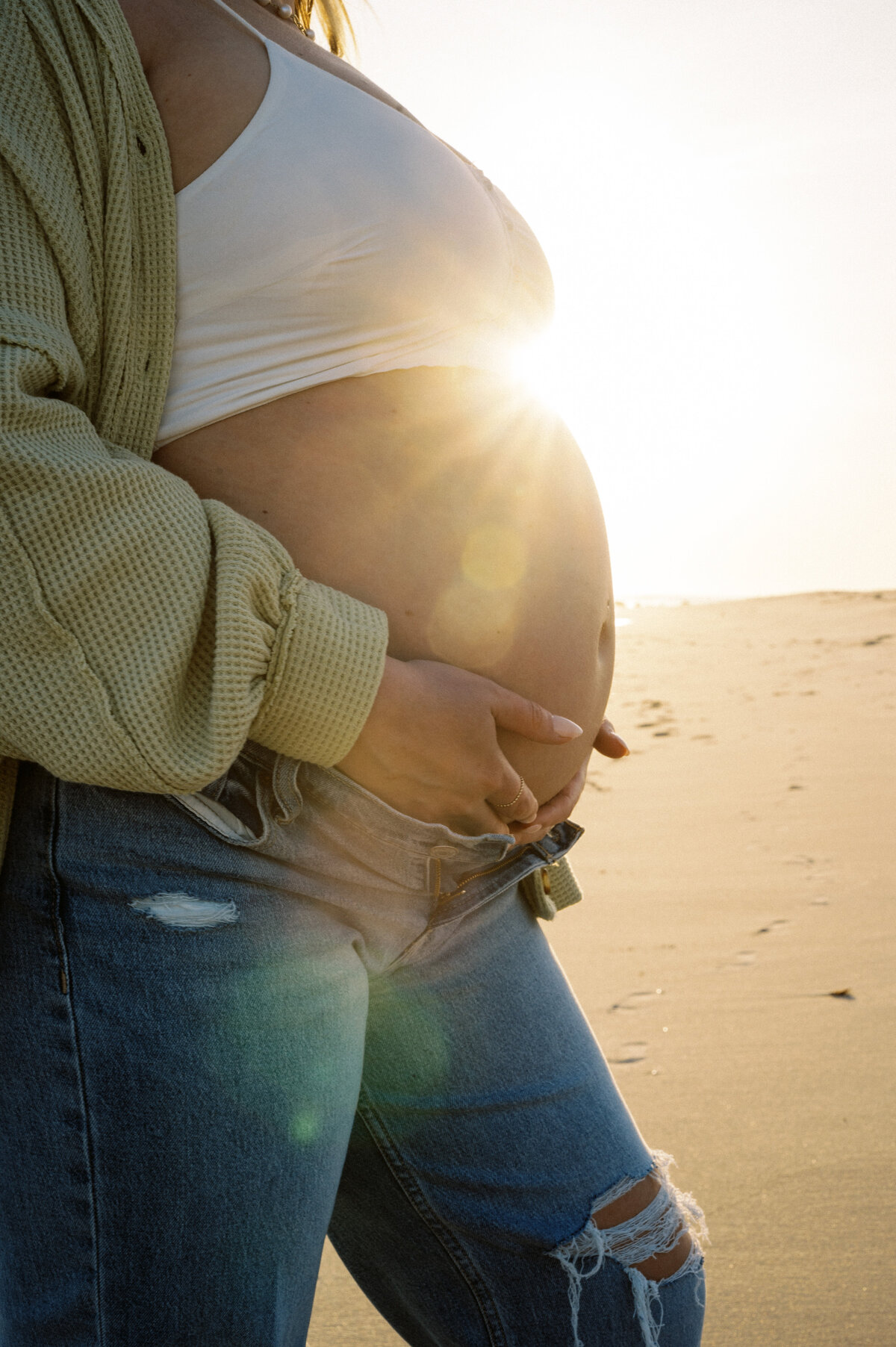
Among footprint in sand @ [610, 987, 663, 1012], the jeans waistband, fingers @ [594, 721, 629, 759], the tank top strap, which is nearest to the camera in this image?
the jeans waistband

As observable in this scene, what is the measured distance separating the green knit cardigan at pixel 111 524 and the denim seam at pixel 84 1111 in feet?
0.25

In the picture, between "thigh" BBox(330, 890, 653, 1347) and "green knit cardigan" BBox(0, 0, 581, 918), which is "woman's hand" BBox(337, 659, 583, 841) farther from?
"thigh" BBox(330, 890, 653, 1347)

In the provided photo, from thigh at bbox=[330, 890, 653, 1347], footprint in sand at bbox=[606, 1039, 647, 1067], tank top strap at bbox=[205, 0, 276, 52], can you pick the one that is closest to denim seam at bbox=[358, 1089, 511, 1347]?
thigh at bbox=[330, 890, 653, 1347]

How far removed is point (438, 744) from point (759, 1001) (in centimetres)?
210

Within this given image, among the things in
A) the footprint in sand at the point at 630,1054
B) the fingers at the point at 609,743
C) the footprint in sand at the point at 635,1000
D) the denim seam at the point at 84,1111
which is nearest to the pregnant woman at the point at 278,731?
the denim seam at the point at 84,1111

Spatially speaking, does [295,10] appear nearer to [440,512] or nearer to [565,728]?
[440,512]

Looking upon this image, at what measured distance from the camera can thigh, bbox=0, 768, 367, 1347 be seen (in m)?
0.78

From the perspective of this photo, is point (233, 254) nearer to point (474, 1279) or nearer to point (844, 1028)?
point (474, 1279)

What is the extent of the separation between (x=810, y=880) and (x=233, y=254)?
313 cm

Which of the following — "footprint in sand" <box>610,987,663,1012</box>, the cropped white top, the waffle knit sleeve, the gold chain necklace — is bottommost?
"footprint in sand" <box>610,987,663,1012</box>

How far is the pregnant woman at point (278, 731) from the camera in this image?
0.78m

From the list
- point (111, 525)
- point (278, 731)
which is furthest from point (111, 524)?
point (278, 731)

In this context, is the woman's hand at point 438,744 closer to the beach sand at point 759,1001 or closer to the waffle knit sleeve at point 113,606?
the waffle knit sleeve at point 113,606

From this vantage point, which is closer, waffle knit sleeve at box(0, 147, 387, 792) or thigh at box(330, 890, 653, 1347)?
waffle knit sleeve at box(0, 147, 387, 792)
